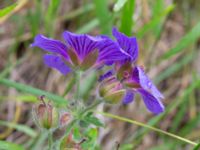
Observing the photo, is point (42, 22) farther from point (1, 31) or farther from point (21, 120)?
point (21, 120)

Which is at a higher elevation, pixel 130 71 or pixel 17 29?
pixel 17 29

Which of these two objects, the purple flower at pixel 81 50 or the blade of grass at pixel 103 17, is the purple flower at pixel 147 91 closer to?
the purple flower at pixel 81 50

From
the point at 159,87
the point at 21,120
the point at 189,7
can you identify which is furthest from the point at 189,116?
the point at 21,120

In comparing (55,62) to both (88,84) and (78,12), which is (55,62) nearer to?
(88,84)

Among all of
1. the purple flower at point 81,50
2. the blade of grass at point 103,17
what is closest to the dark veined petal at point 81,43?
the purple flower at point 81,50

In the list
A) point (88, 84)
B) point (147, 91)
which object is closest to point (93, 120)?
point (147, 91)

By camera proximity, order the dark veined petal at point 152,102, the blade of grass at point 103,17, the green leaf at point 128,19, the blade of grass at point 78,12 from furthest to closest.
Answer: the blade of grass at point 78,12 → the blade of grass at point 103,17 → the green leaf at point 128,19 → the dark veined petal at point 152,102

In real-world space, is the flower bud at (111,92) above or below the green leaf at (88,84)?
below
